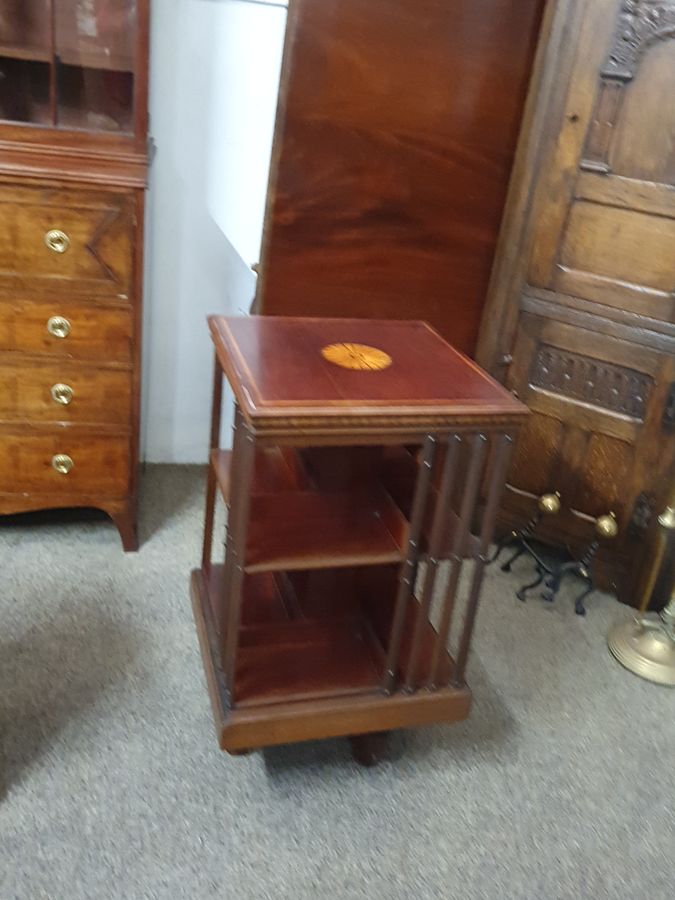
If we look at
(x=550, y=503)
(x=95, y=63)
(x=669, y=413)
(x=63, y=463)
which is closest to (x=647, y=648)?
(x=550, y=503)

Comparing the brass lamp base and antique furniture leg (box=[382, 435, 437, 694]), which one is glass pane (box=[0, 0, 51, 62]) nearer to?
antique furniture leg (box=[382, 435, 437, 694])

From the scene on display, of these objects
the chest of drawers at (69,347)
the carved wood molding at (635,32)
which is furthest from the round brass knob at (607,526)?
the chest of drawers at (69,347)

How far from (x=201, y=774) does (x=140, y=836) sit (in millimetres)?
159

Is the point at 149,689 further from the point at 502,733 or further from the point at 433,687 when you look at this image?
the point at 502,733

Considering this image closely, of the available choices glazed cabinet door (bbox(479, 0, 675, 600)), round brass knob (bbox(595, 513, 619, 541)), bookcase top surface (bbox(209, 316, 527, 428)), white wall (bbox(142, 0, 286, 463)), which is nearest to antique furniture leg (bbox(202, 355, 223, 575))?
bookcase top surface (bbox(209, 316, 527, 428))

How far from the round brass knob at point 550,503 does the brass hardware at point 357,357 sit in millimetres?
867

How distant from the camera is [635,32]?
→ 1.73 metres

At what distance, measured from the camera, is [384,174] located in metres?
1.72

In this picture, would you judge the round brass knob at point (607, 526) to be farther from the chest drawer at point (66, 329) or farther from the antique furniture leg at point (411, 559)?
the chest drawer at point (66, 329)

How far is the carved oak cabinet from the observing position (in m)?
1.70

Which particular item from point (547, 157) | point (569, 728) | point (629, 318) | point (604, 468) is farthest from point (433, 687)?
point (547, 157)

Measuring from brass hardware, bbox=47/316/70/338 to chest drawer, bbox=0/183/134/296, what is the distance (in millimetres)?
78

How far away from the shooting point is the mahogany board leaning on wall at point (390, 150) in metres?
1.58

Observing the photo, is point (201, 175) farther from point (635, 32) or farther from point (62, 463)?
point (635, 32)
